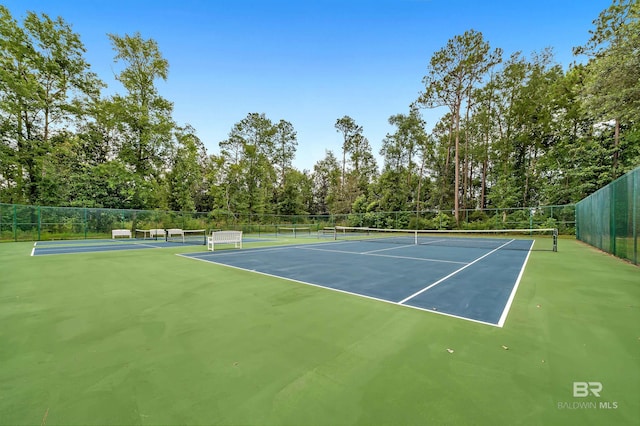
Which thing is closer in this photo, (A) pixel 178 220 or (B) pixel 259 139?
(A) pixel 178 220

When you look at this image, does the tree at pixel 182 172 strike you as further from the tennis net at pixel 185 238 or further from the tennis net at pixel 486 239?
the tennis net at pixel 486 239

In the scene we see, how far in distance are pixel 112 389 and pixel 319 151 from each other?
43443mm

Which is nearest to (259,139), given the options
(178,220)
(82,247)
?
(178,220)

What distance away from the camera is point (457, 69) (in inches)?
949

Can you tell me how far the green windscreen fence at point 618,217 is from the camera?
6.88 meters

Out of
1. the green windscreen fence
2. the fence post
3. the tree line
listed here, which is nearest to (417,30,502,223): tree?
the tree line

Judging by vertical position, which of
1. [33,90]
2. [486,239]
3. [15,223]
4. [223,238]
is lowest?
[486,239]

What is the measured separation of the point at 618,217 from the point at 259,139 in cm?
3375

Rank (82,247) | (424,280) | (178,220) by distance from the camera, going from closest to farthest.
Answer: (424,280)
(82,247)
(178,220)

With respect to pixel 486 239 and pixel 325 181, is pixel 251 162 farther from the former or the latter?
pixel 486 239

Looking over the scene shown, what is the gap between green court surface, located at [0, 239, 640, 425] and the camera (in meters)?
1.63

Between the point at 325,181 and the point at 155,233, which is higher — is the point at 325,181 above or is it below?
above

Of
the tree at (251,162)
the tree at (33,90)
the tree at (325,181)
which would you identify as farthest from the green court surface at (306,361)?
the tree at (325,181)

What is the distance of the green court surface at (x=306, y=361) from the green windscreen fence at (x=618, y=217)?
427cm
